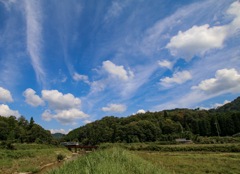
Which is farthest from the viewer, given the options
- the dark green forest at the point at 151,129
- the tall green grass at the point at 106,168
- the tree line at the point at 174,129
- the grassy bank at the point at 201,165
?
the tree line at the point at 174,129

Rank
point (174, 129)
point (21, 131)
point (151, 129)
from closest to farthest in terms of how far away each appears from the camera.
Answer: point (21, 131) → point (151, 129) → point (174, 129)

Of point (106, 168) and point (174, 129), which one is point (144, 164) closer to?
point (106, 168)

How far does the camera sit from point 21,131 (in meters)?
116

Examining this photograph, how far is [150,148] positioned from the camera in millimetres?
75375

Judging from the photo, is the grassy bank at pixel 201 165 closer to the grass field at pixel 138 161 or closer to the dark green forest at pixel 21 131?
the grass field at pixel 138 161

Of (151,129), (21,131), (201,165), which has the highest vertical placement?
(21,131)

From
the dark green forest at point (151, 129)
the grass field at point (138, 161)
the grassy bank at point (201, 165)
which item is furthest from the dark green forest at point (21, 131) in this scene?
the grassy bank at point (201, 165)

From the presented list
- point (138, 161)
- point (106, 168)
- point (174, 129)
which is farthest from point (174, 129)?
point (106, 168)

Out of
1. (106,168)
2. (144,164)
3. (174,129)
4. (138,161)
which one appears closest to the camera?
(106,168)

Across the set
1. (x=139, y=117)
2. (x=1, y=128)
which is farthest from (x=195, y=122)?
(x=1, y=128)

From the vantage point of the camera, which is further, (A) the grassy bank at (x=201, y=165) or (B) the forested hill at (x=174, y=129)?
(B) the forested hill at (x=174, y=129)

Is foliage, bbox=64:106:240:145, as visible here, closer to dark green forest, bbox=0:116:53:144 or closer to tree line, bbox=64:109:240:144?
tree line, bbox=64:109:240:144

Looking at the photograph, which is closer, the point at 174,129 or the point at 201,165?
the point at 201,165

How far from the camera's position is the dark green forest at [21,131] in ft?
350
